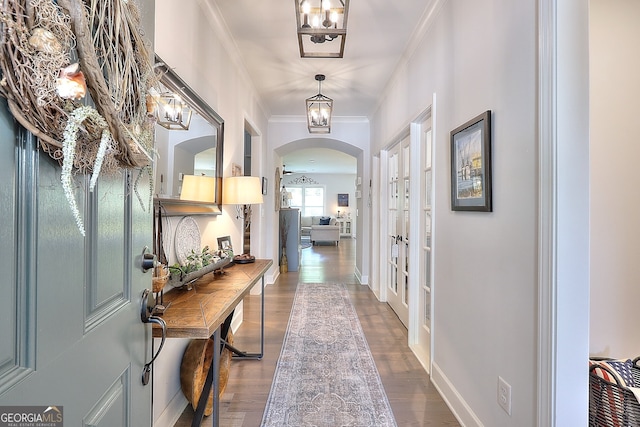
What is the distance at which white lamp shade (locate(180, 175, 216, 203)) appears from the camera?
6.41 feet

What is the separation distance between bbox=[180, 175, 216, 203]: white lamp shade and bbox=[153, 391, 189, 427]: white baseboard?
47.5 inches

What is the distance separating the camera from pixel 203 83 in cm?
226

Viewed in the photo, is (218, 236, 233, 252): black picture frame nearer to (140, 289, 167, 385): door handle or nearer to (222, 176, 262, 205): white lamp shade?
(222, 176, 262, 205): white lamp shade

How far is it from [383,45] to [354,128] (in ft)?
7.46

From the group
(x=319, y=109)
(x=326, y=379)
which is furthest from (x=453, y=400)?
(x=319, y=109)

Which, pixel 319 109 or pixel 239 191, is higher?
pixel 319 109

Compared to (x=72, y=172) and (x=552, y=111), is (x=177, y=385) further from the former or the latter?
(x=552, y=111)

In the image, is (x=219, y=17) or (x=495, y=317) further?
(x=219, y=17)

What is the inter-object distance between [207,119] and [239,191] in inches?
24.2

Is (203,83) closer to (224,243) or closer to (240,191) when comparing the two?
(240,191)

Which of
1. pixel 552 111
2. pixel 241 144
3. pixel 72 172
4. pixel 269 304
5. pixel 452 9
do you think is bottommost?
pixel 269 304

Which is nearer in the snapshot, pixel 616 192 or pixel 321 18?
pixel 616 192

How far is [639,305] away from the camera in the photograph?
1.59m

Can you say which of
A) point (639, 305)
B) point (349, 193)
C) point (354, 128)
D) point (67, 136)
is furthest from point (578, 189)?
point (349, 193)
